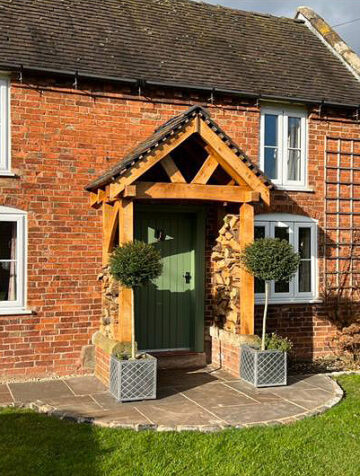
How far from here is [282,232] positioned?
10.6 meters

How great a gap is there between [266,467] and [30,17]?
28.0 feet

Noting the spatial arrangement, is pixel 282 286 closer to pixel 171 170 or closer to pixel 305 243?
pixel 305 243

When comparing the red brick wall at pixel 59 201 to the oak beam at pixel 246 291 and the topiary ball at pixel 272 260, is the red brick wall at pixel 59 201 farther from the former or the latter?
the topiary ball at pixel 272 260

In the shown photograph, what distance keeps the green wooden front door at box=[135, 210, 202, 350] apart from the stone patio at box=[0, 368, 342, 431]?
958mm

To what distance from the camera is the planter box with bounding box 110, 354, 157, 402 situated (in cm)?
741

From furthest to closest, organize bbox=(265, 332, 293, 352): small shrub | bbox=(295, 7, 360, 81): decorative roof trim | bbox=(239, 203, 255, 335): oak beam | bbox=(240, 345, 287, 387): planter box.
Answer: bbox=(295, 7, 360, 81): decorative roof trim < bbox=(239, 203, 255, 335): oak beam < bbox=(265, 332, 293, 352): small shrub < bbox=(240, 345, 287, 387): planter box

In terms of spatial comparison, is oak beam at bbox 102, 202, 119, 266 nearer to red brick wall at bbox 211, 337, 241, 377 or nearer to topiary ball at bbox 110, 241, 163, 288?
topiary ball at bbox 110, 241, 163, 288

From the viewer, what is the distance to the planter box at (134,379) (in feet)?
24.3

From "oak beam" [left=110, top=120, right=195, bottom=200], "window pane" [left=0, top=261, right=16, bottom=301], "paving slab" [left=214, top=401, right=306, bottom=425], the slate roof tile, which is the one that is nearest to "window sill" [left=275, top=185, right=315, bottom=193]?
the slate roof tile

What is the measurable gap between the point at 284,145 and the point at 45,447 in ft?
23.6

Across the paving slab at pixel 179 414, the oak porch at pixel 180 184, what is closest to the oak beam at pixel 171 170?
the oak porch at pixel 180 184

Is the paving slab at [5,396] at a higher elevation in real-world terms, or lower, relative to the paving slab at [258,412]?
higher

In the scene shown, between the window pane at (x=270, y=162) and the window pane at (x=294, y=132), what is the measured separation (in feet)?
1.31

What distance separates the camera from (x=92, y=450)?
568cm
